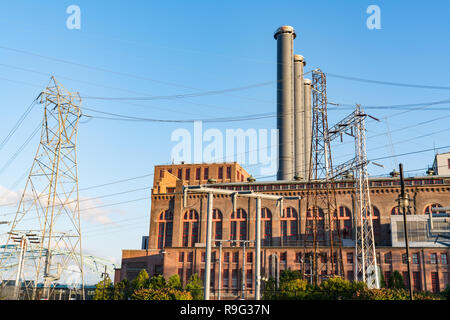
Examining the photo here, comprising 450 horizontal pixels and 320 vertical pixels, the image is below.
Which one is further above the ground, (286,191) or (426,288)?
(286,191)

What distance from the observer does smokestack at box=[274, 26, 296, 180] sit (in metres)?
95.7

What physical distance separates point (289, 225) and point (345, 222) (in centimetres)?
960

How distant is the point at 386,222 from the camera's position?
246 feet

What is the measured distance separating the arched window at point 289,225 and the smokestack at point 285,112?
48.5 ft

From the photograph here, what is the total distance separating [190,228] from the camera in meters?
84.5

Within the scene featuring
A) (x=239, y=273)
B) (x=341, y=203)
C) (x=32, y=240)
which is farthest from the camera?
(x=341, y=203)

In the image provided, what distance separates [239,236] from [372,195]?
79.3 ft

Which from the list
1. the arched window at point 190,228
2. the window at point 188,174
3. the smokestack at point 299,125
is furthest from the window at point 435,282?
the window at point 188,174

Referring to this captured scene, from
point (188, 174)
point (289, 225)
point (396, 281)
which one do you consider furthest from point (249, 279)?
point (188, 174)

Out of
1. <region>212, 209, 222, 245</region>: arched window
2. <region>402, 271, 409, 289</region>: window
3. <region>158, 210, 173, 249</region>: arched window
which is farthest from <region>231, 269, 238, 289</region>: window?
<region>402, 271, 409, 289</region>: window
